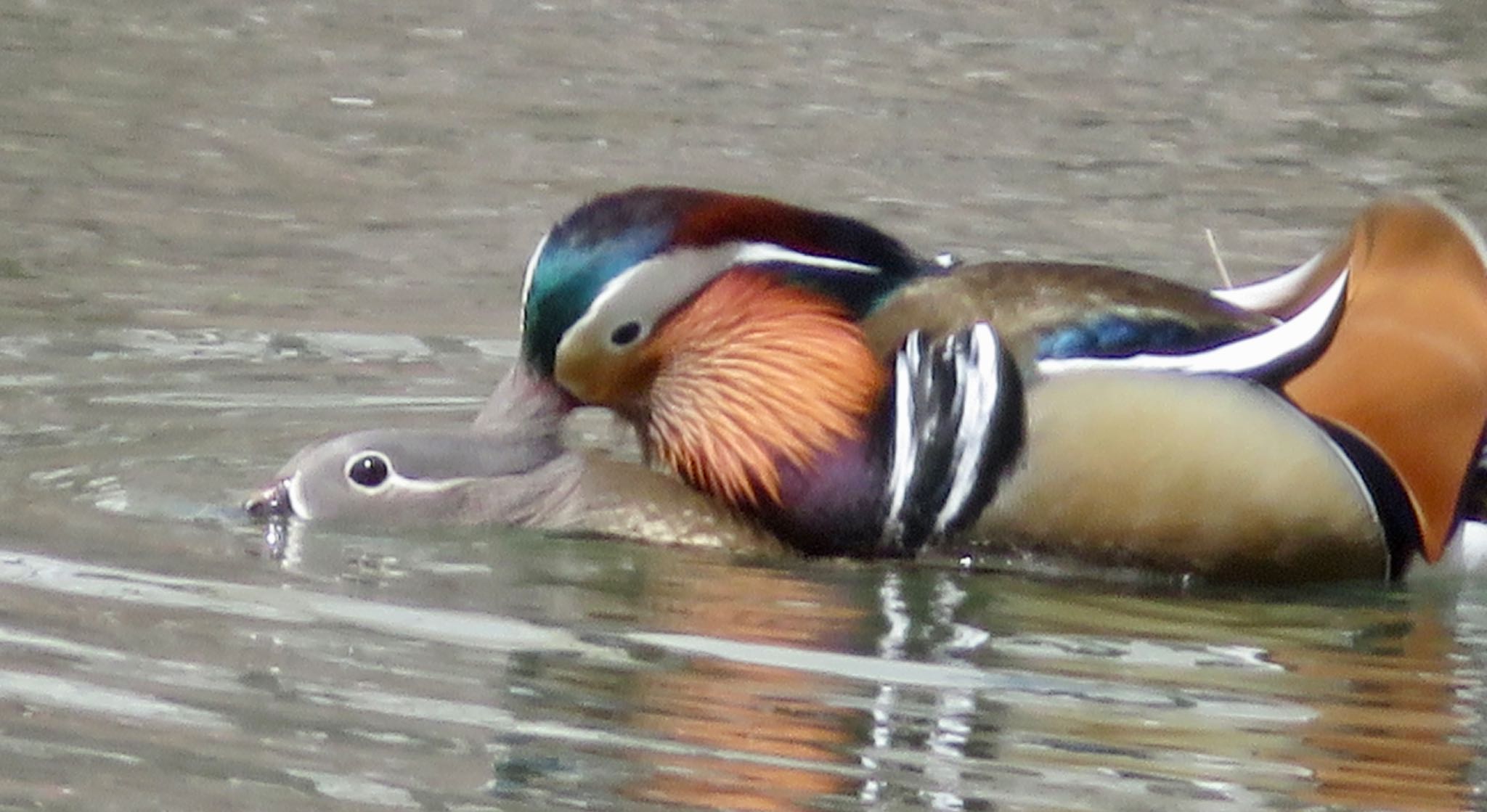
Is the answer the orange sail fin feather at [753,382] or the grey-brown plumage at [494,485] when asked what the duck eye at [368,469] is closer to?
the grey-brown plumage at [494,485]

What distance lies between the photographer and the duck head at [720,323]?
15.8 ft

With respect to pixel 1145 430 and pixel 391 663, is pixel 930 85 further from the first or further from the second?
pixel 391 663

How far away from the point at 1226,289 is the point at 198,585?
73.3 inches

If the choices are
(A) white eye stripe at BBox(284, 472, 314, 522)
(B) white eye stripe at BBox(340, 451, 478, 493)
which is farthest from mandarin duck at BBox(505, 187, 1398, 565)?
(A) white eye stripe at BBox(284, 472, 314, 522)

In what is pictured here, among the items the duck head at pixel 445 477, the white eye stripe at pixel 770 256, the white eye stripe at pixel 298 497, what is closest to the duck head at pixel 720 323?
the white eye stripe at pixel 770 256

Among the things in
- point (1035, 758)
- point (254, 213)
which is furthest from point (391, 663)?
point (254, 213)

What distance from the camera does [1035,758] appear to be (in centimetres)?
381

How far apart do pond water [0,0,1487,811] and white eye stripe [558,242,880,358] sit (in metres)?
0.35

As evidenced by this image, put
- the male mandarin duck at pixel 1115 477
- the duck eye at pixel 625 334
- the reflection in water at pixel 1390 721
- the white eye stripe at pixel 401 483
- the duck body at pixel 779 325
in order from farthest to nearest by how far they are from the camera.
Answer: the white eye stripe at pixel 401 483, the duck eye at pixel 625 334, the duck body at pixel 779 325, the male mandarin duck at pixel 1115 477, the reflection in water at pixel 1390 721

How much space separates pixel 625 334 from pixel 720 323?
6.3 inches

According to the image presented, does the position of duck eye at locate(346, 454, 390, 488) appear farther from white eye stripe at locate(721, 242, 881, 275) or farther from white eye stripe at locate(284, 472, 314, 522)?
white eye stripe at locate(721, 242, 881, 275)

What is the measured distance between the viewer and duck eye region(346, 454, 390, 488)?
5008 mm

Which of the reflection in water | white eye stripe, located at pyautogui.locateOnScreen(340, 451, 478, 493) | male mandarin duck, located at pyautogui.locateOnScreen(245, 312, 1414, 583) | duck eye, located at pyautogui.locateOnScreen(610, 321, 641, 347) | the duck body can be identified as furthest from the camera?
white eye stripe, located at pyautogui.locateOnScreen(340, 451, 478, 493)

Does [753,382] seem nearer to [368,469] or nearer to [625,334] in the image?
[625,334]
